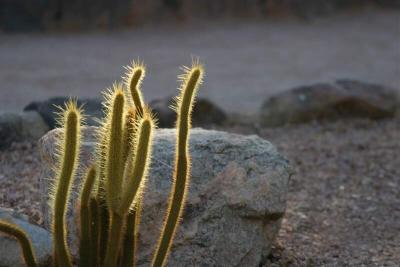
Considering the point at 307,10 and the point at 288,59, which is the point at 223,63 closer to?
the point at 288,59

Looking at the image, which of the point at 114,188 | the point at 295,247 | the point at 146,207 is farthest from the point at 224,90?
the point at 114,188

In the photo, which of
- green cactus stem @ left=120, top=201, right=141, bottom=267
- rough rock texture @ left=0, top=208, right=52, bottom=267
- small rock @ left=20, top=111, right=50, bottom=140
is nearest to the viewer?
green cactus stem @ left=120, top=201, right=141, bottom=267

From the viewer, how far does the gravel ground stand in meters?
4.57

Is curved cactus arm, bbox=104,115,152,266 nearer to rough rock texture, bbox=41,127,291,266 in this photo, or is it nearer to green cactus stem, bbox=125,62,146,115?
green cactus stem, bbox=125,62,146,115

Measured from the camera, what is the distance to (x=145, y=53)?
11281 mm

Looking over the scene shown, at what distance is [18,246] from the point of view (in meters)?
3.60

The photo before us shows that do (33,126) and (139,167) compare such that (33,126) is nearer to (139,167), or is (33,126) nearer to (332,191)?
(332,191)

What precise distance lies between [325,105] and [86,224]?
493 cm

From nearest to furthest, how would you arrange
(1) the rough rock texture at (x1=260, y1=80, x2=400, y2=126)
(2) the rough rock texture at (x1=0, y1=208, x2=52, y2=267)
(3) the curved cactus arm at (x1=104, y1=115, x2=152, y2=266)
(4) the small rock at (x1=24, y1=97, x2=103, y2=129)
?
1. (3) the curved cactus arm at (x1=104, y1=115, x2=152, y2=266)
2. (2) the rough rock texture at (x1=0, y1=208, x2=52, y2=267)
3. (4) the small rock at (x1=24, y1=97, x2=103, y2=129)
4. (1) the rough rock texture at (x1=260, y1=80, x2=400, y2=126)

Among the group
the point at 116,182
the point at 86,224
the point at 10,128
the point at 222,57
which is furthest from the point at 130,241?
the point at 222,57

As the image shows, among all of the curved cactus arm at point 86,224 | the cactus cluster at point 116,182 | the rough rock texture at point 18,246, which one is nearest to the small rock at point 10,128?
the rough rock texture at point 18,246

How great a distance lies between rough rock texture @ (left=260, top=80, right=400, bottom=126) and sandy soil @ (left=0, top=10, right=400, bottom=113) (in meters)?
0.71

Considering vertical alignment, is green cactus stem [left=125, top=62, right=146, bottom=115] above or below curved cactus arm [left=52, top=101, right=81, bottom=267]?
above

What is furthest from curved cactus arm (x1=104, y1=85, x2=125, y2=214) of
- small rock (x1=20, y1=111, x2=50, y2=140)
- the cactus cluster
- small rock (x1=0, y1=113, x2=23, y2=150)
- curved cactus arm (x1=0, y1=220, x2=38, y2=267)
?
small rock (x1=20, y1=111, x2=50, y2=140)
